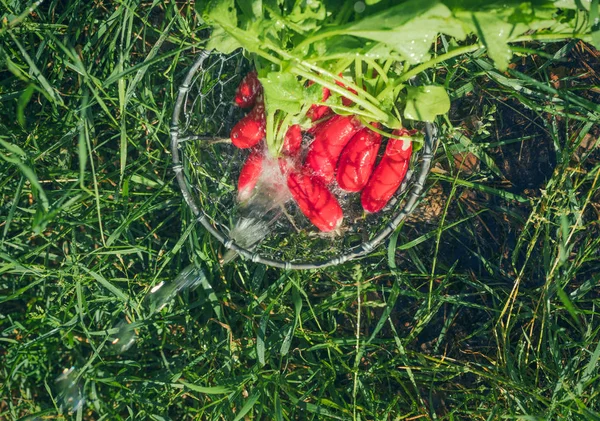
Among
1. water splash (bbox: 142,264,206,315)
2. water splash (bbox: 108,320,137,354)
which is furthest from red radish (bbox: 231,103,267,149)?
water splash (bbox: 108,320,137,354)

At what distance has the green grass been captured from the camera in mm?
1821

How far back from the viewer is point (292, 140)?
1.77m

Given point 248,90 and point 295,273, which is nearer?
point 248,90

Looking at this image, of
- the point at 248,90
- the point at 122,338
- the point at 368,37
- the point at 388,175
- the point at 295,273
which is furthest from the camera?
the point at 122,338

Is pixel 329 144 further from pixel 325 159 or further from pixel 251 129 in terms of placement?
pixel 251 129

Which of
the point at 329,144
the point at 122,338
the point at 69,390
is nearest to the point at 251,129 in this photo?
the point at 329,144

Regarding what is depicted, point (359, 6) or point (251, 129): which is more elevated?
point (359, 6)

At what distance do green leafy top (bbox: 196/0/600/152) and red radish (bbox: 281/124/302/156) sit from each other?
3 centimetres

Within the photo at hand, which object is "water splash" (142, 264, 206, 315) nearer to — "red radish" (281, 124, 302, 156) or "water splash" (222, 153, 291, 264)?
"water splash" (222, 153, 291, 264)

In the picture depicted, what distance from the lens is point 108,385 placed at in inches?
83.4

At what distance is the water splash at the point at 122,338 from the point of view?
2037 millimetres

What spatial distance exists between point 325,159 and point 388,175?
0.19 meters

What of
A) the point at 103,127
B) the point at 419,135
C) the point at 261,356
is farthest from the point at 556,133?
the point at 103,127

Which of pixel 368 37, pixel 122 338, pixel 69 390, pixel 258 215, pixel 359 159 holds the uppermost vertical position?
pixel 368 37
